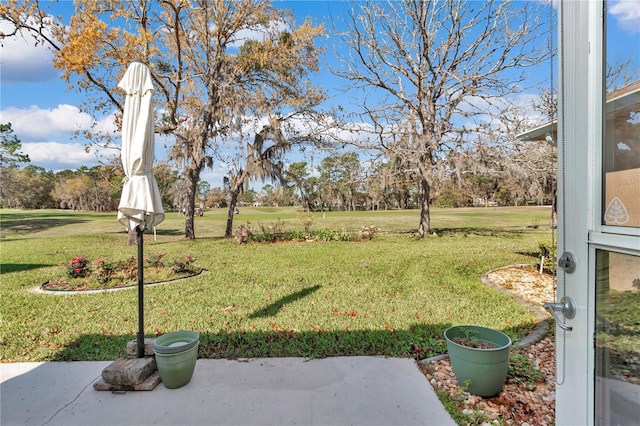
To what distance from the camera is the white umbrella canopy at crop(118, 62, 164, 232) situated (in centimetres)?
262

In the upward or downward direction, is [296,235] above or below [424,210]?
below

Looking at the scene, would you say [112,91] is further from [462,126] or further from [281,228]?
[462,126]

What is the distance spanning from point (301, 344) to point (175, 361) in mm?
→ 1219

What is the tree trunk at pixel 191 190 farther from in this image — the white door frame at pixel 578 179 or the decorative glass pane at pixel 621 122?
the decorative glass pane at pixel 621 122

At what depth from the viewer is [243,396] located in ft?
7.89

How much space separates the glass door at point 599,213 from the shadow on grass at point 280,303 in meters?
3.28

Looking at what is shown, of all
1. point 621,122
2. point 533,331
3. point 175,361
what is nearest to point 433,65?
point 533,331

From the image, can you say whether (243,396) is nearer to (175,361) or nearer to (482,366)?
(175,361)

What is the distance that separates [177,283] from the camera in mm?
5719

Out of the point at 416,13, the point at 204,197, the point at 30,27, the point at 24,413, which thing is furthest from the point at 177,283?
the point at 204,197

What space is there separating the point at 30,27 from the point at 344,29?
29.2ft

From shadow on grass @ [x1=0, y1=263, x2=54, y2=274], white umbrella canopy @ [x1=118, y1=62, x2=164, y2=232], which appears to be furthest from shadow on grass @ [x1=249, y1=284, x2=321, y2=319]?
shadow on grass @ [x1=0, y1=263, x2=54, y2=274]

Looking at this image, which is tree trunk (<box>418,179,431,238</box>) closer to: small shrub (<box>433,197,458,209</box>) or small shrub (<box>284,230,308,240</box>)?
small shrub (<box>284,230,308,240</box>)

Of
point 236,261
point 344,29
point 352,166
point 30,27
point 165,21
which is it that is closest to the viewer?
point 236,261
